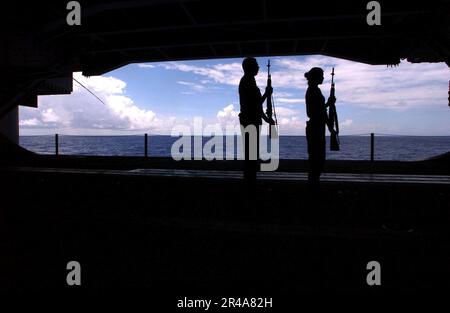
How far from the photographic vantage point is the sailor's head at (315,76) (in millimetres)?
3676

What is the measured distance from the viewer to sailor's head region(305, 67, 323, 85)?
3.68 m

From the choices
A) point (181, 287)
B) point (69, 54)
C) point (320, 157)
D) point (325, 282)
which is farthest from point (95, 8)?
point (325, 282)

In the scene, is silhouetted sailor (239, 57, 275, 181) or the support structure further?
the support structure

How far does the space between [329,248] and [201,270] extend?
1586 mm

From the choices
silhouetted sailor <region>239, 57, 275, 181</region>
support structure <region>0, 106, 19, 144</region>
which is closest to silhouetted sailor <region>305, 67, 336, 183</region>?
silhouetted sailor <region>239, 57, 275, 181</region>

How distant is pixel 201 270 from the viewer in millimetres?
2793

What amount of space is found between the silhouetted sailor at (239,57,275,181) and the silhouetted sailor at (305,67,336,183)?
2.32ft

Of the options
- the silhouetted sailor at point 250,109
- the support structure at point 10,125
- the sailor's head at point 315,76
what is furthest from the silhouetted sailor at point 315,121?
the support structure at point 10,125

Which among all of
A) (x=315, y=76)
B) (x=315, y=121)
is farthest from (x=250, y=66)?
(x=315, y=121)

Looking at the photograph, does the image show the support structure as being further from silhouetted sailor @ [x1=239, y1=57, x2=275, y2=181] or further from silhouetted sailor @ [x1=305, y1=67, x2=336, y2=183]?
silhouetted sailor @ [x1=305, y1=67, x2=336, y2=183]

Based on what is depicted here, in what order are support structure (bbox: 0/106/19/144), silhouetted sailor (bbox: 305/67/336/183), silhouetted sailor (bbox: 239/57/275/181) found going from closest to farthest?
silhouetted sailor (bbox: 239/57/275/181)
silhouetted sailor (bbox: 305/67/336/183)
support structure (bbox: 0/106/19/144)

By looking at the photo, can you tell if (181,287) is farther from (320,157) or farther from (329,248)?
(320,157)

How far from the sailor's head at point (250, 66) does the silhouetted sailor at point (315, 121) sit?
31.8 inches

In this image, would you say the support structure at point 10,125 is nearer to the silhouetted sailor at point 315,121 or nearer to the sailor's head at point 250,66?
the sailor's head at point 250,66
